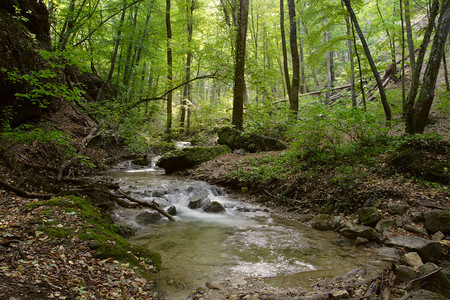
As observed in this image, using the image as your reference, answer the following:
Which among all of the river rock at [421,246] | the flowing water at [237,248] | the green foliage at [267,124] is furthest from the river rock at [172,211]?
the green foliage at [267,124]

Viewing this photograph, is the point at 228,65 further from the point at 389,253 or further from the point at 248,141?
the point at 389,253

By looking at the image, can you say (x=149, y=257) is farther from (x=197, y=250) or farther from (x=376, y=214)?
(x=376, y=214)

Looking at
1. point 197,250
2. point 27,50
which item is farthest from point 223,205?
point 27,50

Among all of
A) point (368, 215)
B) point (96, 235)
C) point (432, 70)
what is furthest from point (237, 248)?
point (432, 70)

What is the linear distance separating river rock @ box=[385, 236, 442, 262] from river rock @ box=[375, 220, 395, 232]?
49cm

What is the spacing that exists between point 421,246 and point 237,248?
10.8 ft

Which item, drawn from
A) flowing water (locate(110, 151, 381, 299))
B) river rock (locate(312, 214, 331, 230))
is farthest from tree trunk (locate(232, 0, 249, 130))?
river rock (locate(312, 214, 331, 230))

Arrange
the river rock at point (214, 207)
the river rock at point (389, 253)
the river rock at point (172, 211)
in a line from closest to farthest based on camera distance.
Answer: the river rock at point (389, 253)
the river rock at point (172, 211)
the river rock at point (214, 207)

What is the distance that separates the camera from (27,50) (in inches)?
293

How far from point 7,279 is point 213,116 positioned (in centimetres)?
1892

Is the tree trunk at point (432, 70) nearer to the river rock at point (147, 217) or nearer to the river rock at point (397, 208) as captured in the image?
the river rock at point (397, 208)

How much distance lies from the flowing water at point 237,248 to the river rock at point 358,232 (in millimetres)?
292

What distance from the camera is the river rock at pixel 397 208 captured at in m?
5.49

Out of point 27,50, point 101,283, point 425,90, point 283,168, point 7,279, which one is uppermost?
point 27,50
